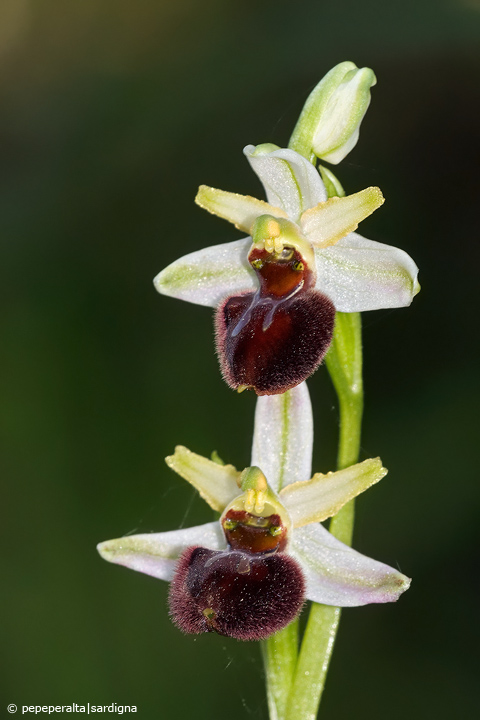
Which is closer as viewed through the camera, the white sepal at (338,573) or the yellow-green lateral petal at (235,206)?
the white sepal at (338,573)

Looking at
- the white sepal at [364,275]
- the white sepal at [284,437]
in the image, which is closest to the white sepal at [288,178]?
the white sepal at [364,275]

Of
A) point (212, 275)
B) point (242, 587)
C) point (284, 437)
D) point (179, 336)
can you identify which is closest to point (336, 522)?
point (284, 437)

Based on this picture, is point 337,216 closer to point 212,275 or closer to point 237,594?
point 212,275

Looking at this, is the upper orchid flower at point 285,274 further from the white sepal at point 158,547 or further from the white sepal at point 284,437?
the white sepal at point 158,547

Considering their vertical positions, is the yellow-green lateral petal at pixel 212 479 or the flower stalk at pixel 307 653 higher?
the yellow-green lateral petal at pixel 212 479

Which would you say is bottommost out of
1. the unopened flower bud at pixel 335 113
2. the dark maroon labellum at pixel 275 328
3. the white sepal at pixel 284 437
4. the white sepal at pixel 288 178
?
the white sepal at pixel 284 437

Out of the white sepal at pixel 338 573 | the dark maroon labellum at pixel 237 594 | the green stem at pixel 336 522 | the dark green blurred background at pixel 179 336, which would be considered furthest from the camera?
the dark green blurred background at pixel 179 336

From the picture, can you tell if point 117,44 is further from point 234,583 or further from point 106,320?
point 234,583
